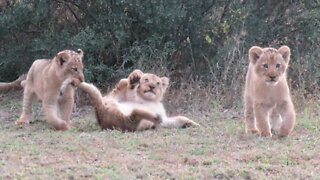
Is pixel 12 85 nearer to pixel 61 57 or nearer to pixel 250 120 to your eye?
pixel 61 57

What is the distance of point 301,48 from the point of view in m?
12.2

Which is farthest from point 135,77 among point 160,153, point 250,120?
point 160,153

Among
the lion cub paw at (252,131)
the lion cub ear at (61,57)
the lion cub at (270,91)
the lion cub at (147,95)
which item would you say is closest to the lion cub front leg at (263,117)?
the lion cub at (270,91)

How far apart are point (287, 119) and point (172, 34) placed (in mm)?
4623

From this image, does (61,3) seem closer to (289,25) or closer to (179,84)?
(179,84)

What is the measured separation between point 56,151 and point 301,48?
20.1 feet

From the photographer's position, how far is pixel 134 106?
891cm

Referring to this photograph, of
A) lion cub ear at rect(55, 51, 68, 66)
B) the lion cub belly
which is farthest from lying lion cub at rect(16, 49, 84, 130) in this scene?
the lion cub belly

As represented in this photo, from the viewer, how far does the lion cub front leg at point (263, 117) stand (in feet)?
25.6

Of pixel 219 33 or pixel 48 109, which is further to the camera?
pixel 219 33

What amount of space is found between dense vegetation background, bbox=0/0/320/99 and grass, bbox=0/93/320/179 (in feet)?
8.47

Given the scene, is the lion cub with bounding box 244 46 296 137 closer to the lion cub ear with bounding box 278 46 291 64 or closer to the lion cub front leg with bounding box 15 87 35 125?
the lion cub ear with bounding box 278 46 291 64

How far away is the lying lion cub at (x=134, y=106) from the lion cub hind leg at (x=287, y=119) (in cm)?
149

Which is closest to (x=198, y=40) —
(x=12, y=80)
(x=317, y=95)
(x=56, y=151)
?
(x=317, y=95)
